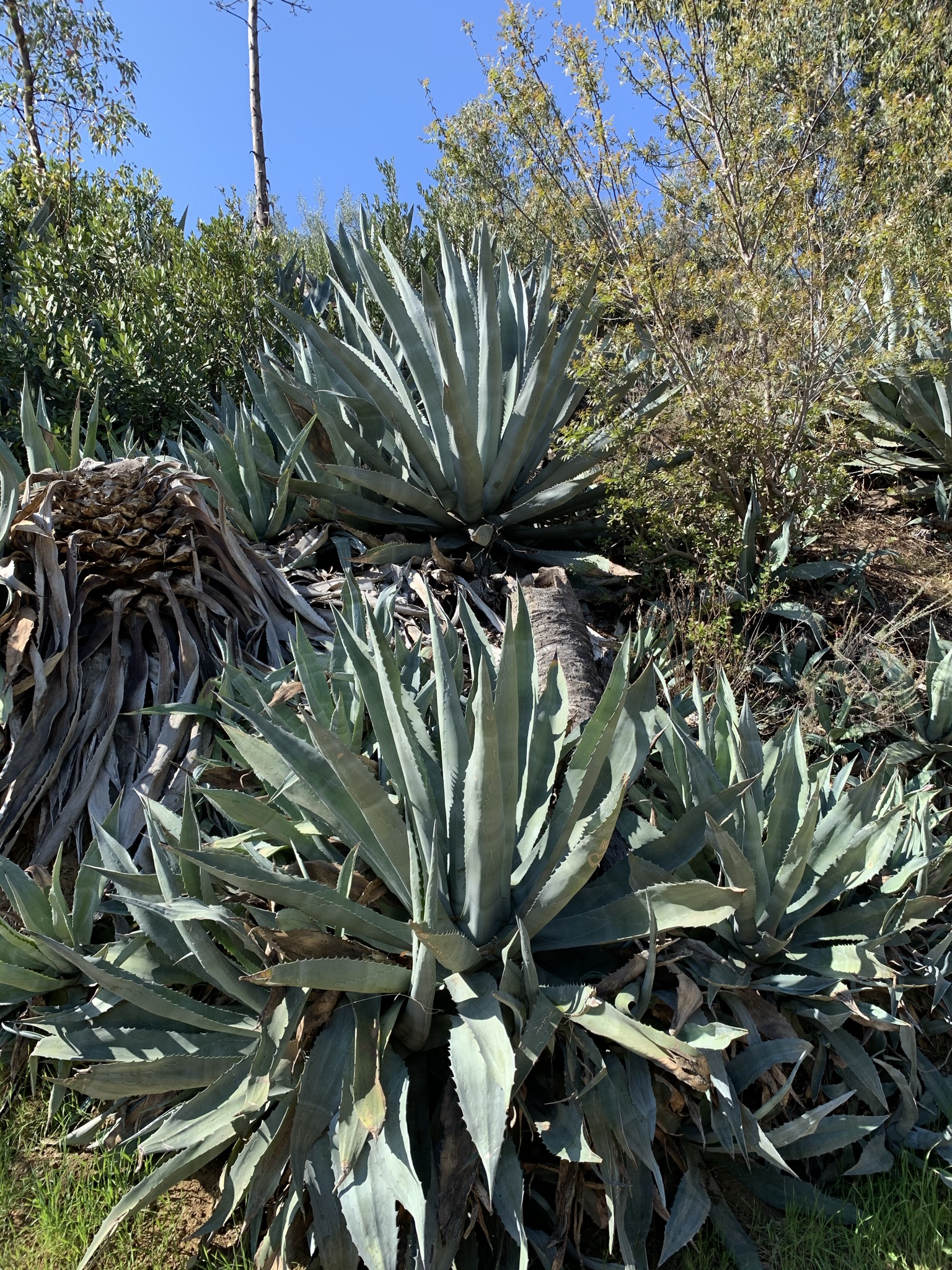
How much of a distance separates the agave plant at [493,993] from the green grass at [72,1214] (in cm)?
9

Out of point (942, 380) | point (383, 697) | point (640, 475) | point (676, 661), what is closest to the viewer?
point (383, 697)

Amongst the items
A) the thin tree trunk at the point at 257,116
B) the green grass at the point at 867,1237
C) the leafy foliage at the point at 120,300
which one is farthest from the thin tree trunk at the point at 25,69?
the green grass at the point at 867,1237

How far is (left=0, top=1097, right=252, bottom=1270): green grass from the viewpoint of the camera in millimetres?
2180

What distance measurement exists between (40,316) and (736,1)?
14.8 ft

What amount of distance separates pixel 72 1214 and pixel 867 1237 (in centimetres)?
201

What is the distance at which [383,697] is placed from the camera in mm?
2455

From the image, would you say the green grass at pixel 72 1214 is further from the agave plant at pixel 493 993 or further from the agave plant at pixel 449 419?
the agave plant at pixel 449 419

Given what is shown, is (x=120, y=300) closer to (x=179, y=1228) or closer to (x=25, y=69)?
(x=179, y=1228)

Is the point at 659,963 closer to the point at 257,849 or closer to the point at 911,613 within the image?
the point at 257,849

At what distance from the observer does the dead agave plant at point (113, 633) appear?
10.1ft

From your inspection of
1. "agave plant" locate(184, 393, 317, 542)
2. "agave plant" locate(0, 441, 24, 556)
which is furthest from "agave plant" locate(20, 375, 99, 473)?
"agave plant" locate(184, 393, 317, 542)

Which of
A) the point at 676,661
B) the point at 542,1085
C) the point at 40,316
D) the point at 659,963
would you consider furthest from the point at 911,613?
the point at 40,316

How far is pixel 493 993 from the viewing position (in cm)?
208

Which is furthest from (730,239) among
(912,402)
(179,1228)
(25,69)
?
(25,69)
